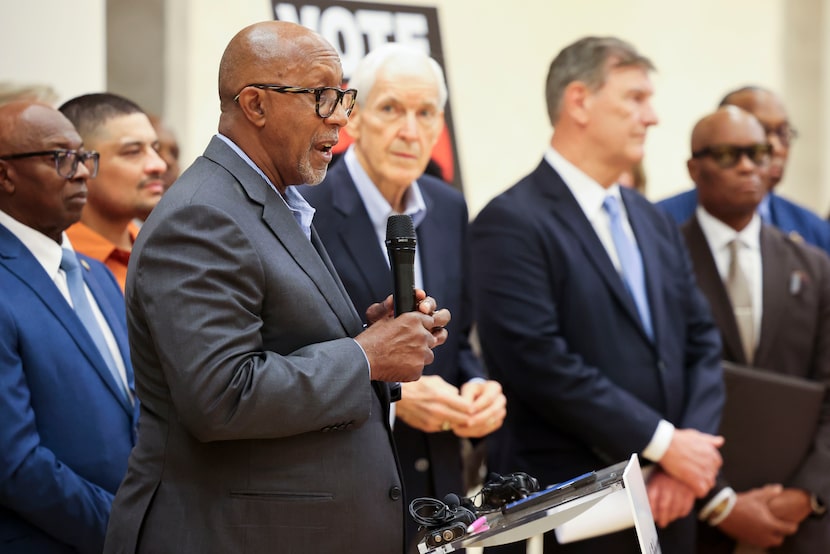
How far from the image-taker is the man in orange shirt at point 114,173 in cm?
391

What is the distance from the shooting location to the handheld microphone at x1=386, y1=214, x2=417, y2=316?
2352mm

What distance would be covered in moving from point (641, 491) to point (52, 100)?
282 cm

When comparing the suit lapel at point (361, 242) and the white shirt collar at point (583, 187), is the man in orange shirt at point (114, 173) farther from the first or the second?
the white shirt collar at point (583, 187)

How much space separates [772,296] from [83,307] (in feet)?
8.61

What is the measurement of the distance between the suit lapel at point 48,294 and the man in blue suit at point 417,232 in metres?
0.73

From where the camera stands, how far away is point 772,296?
445 cm

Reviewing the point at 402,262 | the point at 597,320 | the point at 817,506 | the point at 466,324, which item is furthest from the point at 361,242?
the point at 817,506

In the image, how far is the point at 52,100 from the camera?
4234 millimetres

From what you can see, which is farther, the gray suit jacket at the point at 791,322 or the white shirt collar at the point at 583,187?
the gray suit jacket at the point at 791,322

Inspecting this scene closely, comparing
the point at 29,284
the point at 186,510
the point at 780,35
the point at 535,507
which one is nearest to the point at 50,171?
the point at 29,284

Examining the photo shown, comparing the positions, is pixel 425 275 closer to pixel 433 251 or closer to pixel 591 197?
pixel 433 251

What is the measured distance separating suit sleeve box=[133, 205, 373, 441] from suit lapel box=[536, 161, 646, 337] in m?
1.70

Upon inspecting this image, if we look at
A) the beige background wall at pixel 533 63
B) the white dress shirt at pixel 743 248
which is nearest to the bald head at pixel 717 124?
the white dress shirt at pixel 743 248

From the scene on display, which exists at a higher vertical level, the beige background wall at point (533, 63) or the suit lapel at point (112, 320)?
the beige background wall at point (533, 63)
